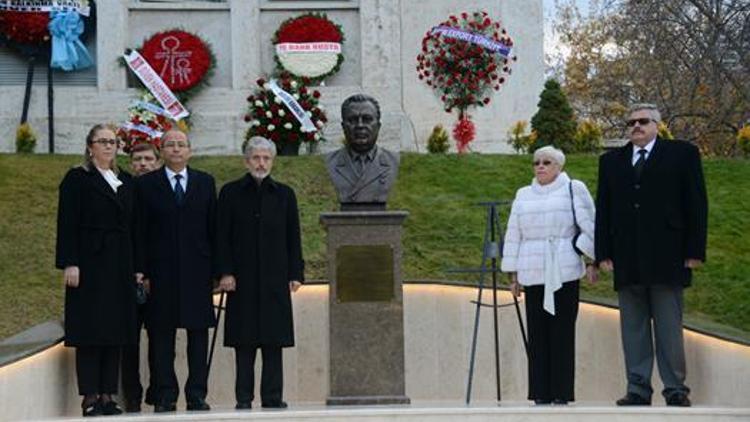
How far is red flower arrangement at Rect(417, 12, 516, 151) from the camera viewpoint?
19.4 metres

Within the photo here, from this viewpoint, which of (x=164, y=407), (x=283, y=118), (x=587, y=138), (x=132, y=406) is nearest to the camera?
(x=164, y=407)

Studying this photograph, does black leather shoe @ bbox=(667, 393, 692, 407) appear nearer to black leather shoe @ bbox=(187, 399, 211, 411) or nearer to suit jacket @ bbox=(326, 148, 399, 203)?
suit jacket @ bbox=(326, 148, 399, 203)

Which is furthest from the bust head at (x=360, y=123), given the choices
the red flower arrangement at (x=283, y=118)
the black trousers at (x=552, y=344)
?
the red flower arrangement at (x=283, y=118)

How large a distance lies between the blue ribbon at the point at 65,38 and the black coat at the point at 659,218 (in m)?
11.8

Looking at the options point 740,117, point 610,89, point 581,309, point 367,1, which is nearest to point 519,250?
point 581,309

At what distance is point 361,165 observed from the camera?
386 inches

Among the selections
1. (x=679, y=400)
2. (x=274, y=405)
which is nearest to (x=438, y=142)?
(x=274, y=405)

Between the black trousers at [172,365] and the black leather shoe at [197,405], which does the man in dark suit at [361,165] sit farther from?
the black leather shoe at [197,405]

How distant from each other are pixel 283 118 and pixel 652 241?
9060mm

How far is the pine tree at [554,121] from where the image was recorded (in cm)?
1738

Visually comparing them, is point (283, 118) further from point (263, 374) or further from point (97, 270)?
point (97, 270)

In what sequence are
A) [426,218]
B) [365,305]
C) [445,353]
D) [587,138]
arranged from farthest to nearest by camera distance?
[587,138]
[426,218]
[445,353]
[365,305]

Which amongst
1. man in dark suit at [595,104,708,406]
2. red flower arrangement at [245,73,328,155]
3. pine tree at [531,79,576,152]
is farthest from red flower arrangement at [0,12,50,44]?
man in dark suit at [595,104,708,406]

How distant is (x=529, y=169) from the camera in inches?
620
